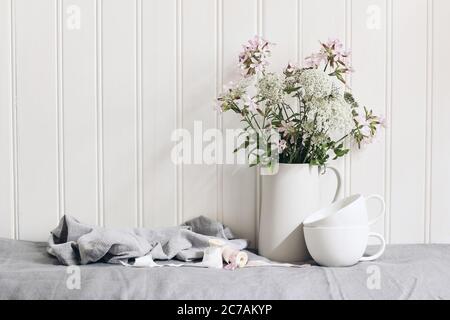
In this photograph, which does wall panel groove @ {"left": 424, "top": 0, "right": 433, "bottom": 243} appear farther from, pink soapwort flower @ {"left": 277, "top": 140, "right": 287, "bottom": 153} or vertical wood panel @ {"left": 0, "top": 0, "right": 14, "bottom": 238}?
vertical wood panel @ {"left": 0, "top": 0, "right": 14, "bottom": 238}

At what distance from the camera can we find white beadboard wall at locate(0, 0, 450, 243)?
4.61 ft

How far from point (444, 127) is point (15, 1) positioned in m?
1.24

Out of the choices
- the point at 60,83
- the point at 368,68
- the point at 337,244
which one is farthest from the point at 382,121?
the point at 60,83

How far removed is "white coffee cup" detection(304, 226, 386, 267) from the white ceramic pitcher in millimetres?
66

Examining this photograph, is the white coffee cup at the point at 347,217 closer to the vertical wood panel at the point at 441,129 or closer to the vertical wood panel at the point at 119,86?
the vertical wood panel at the point at 441,129

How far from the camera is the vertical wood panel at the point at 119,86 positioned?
140 centimetres

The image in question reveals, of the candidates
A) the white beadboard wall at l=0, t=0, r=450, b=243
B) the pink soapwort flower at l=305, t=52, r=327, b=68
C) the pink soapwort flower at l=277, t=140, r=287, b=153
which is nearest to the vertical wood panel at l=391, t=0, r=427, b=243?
the white beadboard wall at l=0, t=0, r=450, b=243

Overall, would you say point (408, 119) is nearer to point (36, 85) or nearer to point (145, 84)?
point (145, 84)

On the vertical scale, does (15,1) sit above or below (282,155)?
above

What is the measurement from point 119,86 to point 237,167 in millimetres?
394

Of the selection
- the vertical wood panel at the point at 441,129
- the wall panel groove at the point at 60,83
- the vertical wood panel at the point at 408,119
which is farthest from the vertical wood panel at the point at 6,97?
the vertical wood panel at the point at 441,129

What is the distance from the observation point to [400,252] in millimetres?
1337

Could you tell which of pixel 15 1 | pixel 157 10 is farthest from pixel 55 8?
pixel 157 10
